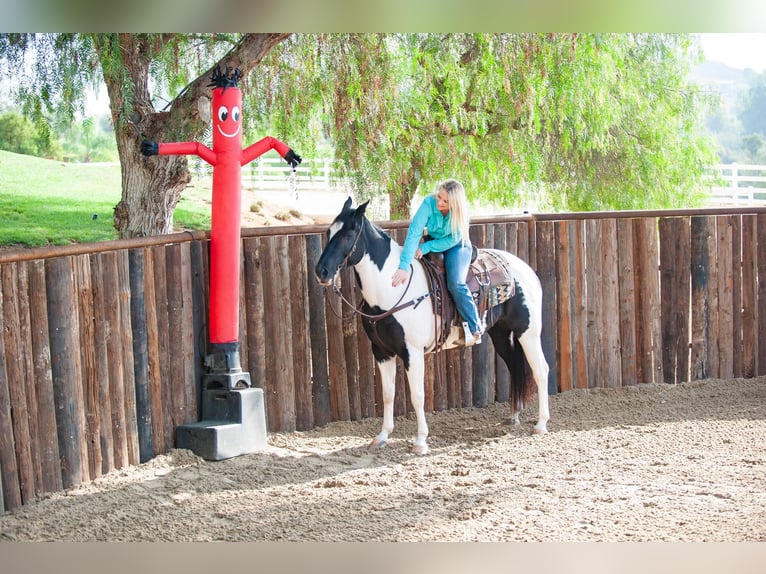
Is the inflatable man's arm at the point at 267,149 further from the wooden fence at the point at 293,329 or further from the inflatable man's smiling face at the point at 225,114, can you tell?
the wooden fence at the point at 293,329

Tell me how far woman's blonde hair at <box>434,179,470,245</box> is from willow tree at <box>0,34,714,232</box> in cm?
203

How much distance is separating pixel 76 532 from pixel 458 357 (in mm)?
3677

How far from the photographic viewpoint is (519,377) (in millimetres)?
7035

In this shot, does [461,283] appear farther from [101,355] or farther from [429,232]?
[101,355]

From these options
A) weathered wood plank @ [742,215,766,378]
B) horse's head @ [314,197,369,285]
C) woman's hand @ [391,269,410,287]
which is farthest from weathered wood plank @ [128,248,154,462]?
weathered wood plank @ [742,215,766,378]

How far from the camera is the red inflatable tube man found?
236 inches

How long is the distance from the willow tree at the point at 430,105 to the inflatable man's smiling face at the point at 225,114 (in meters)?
0.88

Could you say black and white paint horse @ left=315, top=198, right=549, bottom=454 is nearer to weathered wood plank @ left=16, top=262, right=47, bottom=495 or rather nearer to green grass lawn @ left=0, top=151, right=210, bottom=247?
weathered wood plank @ left=16, top=262, right=47, bottom=495

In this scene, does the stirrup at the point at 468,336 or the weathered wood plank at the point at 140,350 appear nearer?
the weathered wood plank at the point at 140,350

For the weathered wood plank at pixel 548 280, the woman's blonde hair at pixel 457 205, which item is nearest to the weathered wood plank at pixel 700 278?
the weathered wood plank at pixel 548 280

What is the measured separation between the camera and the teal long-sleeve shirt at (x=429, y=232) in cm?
616

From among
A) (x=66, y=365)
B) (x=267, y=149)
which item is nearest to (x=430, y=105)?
(x=267, y=149)
